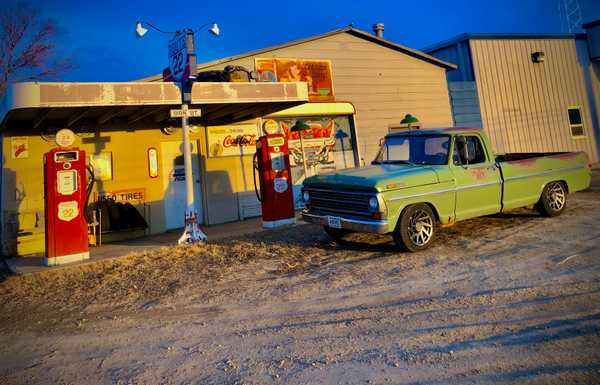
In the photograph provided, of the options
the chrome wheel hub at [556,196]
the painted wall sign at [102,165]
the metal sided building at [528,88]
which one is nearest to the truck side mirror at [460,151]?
the chrome wheel hub at [556,196]

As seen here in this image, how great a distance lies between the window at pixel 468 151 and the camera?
6.46 meters

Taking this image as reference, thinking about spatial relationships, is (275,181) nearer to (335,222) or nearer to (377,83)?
(335,222)

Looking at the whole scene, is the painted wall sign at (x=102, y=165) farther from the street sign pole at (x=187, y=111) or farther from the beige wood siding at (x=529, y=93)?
the beige wood siding at (x=529, y=93)

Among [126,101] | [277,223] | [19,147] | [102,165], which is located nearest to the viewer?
[126,101]

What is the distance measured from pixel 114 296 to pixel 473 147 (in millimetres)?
5847

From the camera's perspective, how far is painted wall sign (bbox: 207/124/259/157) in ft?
36.1

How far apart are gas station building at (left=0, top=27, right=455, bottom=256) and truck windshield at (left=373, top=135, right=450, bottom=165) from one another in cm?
321

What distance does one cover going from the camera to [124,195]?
32.6ft

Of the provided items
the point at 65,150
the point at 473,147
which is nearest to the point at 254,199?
the point at 65,150

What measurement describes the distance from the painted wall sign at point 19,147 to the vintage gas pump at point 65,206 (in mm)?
2630

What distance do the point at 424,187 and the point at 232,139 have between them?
21.9 feet

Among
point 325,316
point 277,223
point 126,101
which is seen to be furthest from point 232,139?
point 325,316

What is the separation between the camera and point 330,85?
12.7 m

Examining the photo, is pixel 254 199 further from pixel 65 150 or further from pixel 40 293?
pixel 40 293
